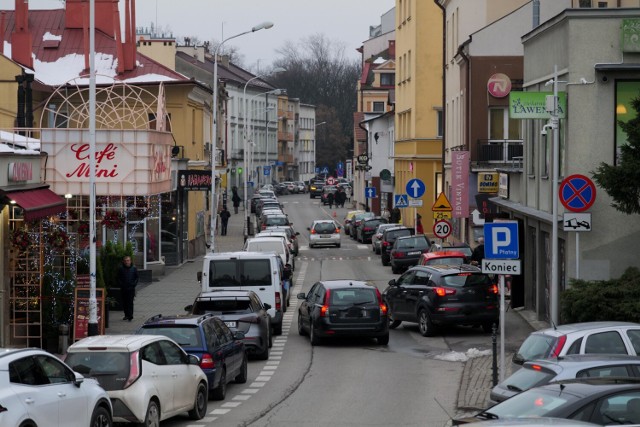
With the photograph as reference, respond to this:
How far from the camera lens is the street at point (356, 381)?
1712 centimetres

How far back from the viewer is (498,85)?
4159cm

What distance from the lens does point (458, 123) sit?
4975cm

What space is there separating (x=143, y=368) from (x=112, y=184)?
1188 cm

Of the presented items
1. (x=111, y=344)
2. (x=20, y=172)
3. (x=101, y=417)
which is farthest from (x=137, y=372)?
(x=20, y=172)

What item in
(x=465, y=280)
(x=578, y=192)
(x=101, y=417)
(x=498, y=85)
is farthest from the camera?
(x=498, y=85)

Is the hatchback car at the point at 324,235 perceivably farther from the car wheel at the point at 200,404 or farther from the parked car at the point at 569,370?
the parked car at the point at 569,370

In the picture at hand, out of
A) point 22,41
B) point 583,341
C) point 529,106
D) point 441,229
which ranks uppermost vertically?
Answer: point 22,41

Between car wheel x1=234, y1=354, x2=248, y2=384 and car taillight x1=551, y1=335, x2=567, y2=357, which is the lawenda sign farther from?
car taillight x1=551, y1=335, x2=567, y2=357

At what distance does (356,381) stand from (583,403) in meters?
11.0

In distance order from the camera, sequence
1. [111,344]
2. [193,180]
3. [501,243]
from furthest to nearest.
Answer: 1. [193,180]
2. [501,243]
3. [111,344]

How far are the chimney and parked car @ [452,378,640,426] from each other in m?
35.2

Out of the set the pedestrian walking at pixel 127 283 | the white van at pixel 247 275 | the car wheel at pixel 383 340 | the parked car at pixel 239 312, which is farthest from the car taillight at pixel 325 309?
the pedestrian walking at pixel 127 283

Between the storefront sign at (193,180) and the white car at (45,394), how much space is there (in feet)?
105

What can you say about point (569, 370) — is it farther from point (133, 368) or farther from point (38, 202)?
→ point (38, 202)
